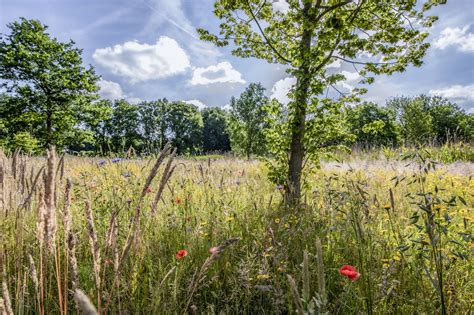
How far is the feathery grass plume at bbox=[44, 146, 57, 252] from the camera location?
79 centimetres

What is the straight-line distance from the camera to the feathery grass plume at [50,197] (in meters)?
0.79

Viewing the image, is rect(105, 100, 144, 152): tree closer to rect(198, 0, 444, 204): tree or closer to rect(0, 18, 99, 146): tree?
rect(0, 18, 99, 146): tree

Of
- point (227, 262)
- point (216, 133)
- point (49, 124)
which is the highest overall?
point (216, 133)

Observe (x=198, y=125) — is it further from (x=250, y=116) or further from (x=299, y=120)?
(x=299, y=120)

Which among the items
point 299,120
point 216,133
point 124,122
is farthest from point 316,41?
point 216,133

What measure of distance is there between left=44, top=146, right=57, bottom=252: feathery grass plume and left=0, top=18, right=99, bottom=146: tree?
27110mm

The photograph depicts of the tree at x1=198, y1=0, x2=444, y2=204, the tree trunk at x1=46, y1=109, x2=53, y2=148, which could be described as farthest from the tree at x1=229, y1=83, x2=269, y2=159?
the tree trunk at x1=46, y1=109, x2=53, y2=148

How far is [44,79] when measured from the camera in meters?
24.0

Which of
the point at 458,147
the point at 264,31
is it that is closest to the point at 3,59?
the point at 264,31

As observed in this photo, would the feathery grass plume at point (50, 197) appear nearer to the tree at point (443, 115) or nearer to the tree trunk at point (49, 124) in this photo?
the tree trunk at point (49, 124)

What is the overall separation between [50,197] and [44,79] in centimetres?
2935

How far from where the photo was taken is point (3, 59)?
2278cm

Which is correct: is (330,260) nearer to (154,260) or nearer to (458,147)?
(154,260)

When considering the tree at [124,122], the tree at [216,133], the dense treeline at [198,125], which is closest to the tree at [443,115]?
the dense treeline at [198,125]
